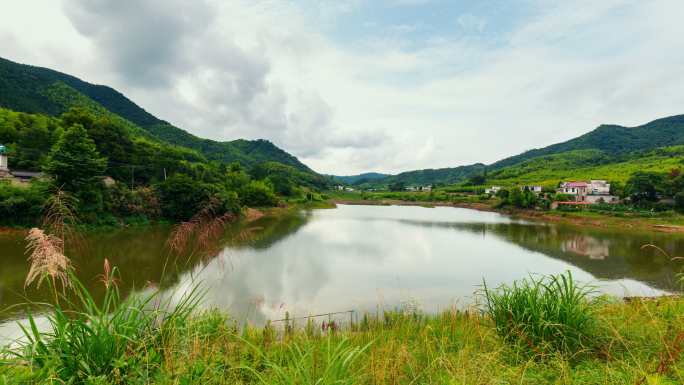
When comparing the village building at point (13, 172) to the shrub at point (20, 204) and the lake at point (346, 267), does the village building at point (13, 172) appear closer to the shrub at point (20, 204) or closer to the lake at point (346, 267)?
the shrub at point (20, 204)

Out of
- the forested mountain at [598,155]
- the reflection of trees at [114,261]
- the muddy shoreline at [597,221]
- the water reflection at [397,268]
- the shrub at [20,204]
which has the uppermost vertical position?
the forested mountain at [598,155]

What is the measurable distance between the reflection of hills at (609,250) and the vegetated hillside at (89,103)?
62910mm

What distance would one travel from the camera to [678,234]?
29.9 m

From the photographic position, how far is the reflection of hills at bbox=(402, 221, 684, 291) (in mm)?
15821

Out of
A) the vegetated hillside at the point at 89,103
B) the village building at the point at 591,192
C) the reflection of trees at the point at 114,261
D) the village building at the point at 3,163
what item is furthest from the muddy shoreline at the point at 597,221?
the vegetated hillside at the point at 89,103

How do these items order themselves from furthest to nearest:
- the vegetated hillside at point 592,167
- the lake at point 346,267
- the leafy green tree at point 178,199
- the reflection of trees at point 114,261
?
the vegetated hillside at point 592,167 < the leafy green tree at point 178,199 < the lake at point 346,267 < the reflection of trees at point 114,261

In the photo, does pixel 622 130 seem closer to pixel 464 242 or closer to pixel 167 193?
pixel 464 242

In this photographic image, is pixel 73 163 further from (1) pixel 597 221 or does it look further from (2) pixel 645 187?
(2) pixel 645 187

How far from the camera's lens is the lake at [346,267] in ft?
33.2

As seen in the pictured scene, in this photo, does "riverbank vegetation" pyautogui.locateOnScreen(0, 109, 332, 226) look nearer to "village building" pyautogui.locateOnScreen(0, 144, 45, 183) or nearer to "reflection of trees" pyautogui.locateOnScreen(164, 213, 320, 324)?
"village building" pyautogui.locateOnScreen(0, 144, 45, 183)

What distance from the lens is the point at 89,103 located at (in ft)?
211

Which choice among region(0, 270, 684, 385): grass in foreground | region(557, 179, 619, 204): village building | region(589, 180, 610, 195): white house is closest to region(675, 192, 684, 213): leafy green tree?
region(557, 179, 619, 204): village building

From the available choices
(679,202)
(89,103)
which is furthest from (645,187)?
(89,103)

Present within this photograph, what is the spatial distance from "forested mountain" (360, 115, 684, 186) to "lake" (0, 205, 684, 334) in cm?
5995
